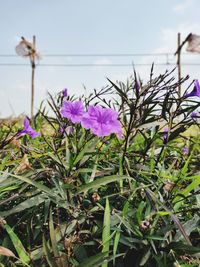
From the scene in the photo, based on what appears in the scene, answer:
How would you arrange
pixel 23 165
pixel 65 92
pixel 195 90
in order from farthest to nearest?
pixel 65 92, pixel 195 90, pixel 23 165

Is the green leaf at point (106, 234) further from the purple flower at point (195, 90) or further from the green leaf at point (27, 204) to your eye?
the purple flower at point (195, 90)

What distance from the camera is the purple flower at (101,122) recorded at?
2.85ft

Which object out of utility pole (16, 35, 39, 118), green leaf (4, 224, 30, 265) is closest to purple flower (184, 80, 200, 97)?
green leaf (4, 224, 30, 265)

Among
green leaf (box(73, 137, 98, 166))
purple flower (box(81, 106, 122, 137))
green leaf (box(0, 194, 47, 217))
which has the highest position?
purple flower (box(81, 106, 122, 137))

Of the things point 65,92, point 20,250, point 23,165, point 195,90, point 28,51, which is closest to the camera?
point 20,250

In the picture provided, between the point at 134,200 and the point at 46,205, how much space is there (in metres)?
0.22

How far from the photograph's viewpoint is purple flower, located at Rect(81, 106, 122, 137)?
0.87 metres

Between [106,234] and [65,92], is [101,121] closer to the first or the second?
[106,234]

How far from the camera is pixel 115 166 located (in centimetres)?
94

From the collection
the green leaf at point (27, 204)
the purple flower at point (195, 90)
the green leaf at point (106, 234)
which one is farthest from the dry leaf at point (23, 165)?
the purple flower at point (195, 90)

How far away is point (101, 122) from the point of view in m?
0.88

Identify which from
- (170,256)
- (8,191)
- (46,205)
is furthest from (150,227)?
(8,191)

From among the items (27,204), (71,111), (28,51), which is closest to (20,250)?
(27,204)

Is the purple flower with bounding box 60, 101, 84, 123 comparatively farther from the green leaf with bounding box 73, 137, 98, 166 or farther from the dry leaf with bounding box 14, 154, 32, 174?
the dry leaf with bounding box 14, 154, 32, 174
